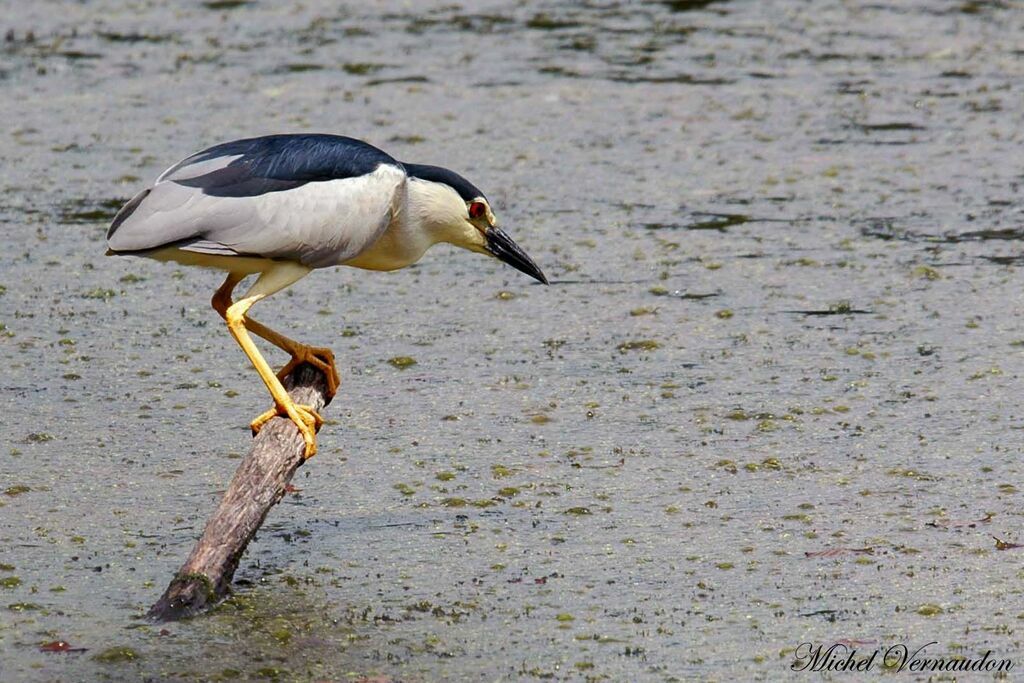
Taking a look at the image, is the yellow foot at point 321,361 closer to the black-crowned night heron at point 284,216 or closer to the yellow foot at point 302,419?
the black-crowned night heron at point 284,216

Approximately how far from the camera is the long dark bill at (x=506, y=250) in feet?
15.9

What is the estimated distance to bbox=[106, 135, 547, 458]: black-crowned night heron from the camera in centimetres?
436

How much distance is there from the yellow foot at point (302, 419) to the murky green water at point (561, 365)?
1.11ft

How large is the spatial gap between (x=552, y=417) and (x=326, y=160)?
3.90 feet

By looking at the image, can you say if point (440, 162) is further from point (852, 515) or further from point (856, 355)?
point (852, 515)

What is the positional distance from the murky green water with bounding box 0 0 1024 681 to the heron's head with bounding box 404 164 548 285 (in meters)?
0.60

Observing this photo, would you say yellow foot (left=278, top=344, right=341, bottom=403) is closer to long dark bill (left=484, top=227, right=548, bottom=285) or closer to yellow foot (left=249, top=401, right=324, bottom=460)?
yellow foot (left=249, top=401, right=324, bottom=460)

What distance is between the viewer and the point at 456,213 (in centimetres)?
471

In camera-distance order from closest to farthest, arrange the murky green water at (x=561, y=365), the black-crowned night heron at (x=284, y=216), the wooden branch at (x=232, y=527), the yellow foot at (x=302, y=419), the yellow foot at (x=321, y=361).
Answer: the wooden branch at (x=232, y=527), the murky green water at (x=561, y=365), the yellow foot at (x=302, y=419), the black-crowned night heron at (x=284, y=216), the yellow foot at (x=321, y=361)

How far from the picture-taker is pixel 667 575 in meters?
4.26

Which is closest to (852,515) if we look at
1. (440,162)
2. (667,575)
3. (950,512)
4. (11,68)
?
(950,512)

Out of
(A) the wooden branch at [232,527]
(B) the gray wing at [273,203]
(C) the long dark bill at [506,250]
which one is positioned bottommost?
(A) the wooden branch at [232,527]
